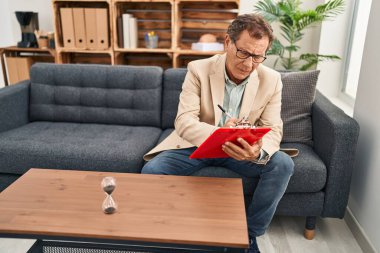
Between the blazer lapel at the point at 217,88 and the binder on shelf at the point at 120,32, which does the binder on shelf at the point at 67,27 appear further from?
the blazer lapel at the point at 217,88

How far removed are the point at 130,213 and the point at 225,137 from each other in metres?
0.41

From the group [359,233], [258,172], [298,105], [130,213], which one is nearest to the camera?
[130,213]

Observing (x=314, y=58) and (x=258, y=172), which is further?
(x=314, y=58)

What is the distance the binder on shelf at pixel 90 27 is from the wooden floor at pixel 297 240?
185 centimetres

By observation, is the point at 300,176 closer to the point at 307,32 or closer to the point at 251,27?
the point at 251,27

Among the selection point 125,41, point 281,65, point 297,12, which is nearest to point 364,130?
point 297,12

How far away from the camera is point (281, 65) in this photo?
301cm

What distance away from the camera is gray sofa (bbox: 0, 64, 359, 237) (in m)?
1.57

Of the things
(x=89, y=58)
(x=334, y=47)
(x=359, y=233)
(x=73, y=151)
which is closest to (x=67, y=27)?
(x=89, y=58)

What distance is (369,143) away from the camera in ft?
5.25

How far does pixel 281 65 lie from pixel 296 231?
1699 millimetres

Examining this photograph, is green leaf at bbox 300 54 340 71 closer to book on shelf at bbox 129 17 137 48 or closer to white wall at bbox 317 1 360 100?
white wall at bbox 317 1 360 100

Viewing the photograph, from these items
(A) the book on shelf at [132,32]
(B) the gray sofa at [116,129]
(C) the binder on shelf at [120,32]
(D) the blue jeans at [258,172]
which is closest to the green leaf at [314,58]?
(B) the gray sofa at [116,129]

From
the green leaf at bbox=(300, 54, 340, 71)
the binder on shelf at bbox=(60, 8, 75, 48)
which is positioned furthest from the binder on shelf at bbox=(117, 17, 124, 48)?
the green leaf at bbox=(300, 54, 340, 71)
